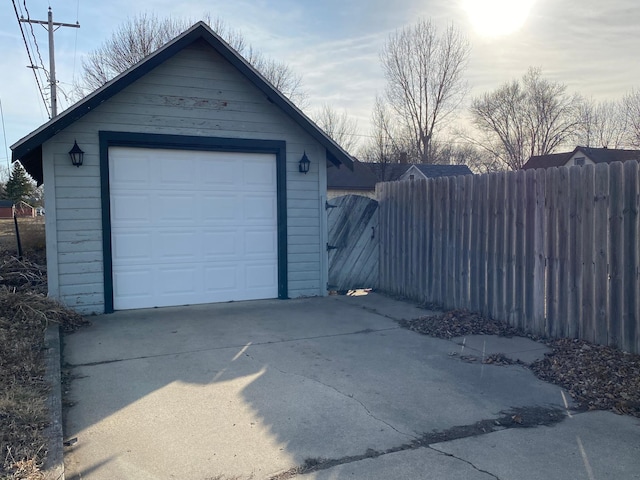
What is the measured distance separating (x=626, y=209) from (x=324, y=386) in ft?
11.9

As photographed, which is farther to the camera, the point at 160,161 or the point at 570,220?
the point at 160,161

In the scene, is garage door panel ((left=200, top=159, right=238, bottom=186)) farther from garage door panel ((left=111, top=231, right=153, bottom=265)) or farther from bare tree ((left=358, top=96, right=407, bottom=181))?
A: bare tree ((left=358, top=96, right=407, bottom=181))

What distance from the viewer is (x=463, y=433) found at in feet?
12.2

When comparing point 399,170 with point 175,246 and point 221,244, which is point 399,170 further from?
point 175,246

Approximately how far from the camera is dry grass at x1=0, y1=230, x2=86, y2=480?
3129 millimetres

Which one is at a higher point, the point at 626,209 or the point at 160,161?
the point at 160,161

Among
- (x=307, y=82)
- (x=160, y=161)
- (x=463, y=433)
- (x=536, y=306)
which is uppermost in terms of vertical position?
(x=307, y=82)

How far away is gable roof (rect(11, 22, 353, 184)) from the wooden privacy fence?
93.6 inches

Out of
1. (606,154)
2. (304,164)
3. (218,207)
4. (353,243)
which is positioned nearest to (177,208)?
(218,207)

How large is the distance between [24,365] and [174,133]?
458cm

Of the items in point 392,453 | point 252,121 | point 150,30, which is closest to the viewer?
point 392,453

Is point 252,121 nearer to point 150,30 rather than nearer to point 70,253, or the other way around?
point 70,253

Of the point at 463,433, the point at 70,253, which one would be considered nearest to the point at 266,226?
the point at 70,253

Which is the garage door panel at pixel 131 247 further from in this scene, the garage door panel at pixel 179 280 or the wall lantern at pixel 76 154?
the wall lantern at pixel 76 154
